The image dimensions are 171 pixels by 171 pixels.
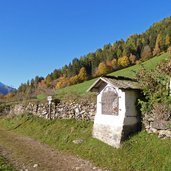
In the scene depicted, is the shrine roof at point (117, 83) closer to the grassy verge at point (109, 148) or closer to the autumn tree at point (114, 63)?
the grassy verge at point (109, 148)

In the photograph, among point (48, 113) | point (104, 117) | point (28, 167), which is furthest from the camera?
point (48, 113)

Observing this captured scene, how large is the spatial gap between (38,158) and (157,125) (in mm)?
6570

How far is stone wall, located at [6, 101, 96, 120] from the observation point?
20.1 m

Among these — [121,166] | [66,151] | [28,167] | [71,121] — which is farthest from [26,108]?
[121,166]

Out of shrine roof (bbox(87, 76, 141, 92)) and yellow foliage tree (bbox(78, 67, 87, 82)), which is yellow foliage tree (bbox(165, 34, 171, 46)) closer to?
yellow foliage tree (bbox(78, 67, 87, 82))

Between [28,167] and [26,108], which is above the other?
[26,108]

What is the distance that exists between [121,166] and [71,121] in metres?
9.91

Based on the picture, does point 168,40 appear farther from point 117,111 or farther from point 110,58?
point 117,111

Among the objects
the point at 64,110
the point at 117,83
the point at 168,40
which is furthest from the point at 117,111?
the point at 168,40

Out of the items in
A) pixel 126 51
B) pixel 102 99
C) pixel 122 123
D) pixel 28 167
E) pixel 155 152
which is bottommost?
pixel 28 167

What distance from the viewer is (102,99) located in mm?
16172

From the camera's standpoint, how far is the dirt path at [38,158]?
12.4m

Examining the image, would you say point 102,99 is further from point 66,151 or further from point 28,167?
point 28,167

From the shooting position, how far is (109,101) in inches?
604
